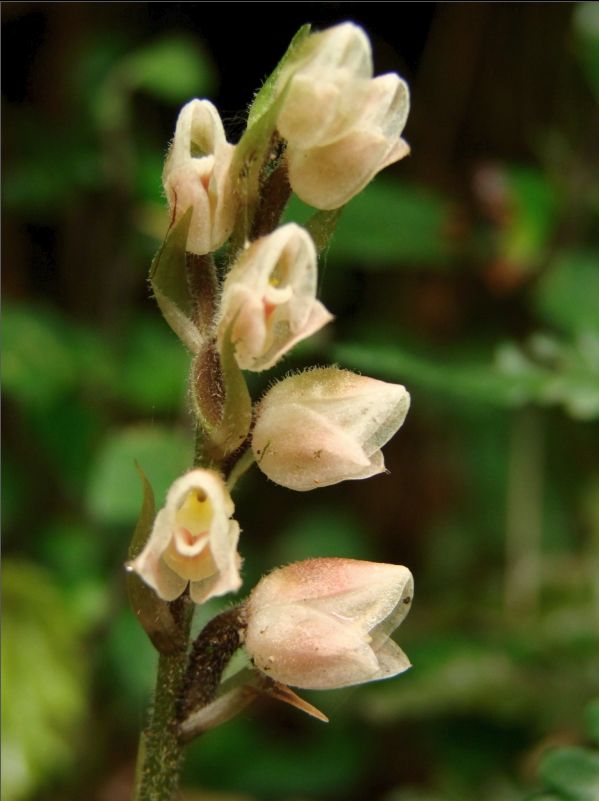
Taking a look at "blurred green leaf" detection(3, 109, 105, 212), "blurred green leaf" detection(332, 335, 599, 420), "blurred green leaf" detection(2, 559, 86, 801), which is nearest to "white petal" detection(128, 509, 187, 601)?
"blurred green leaf" detection(332, 335, 599, 420)

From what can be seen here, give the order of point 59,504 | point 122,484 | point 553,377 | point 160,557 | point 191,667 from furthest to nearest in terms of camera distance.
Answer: point 59,504, point 122,484, point 553,377, point 191,667, point 160,557

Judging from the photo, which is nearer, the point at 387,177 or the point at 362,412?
the point at 362,412

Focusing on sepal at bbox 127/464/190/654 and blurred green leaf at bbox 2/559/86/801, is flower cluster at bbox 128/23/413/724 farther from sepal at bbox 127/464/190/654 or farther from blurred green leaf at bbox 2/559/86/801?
blurred green leaf at bbox 2/559/86/801

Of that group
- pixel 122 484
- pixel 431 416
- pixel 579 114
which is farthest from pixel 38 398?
pixel 579 114

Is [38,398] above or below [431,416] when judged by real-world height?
above

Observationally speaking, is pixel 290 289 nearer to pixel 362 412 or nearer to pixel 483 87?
pixel 362 412

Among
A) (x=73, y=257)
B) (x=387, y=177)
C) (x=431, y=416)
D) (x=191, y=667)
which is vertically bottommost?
(x=431, y=416)

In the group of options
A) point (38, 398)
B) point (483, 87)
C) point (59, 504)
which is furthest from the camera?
point (483, 87)

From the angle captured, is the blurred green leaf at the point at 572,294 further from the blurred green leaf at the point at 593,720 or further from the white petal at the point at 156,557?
the white petal at the point at 156,557

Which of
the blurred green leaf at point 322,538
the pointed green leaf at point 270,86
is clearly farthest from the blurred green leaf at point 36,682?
the pointed green leaf at point 270,86
